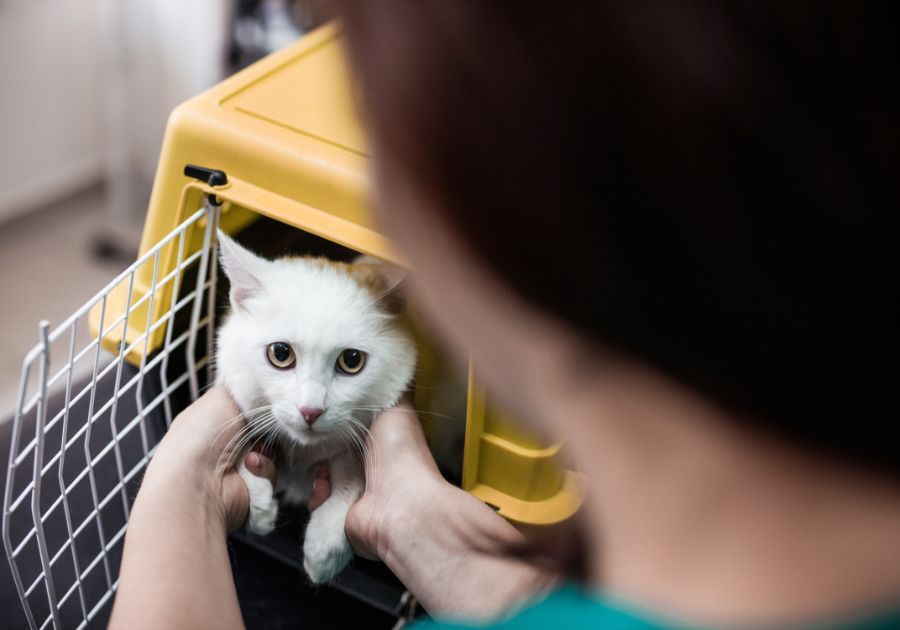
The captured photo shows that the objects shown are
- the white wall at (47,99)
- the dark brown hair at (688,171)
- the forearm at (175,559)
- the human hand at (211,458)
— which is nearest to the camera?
the dark brown hair at (688,171)

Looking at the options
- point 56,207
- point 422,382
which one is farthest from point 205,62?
point 422,382

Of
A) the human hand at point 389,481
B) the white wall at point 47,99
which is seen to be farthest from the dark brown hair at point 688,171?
the white wall at point 47,99

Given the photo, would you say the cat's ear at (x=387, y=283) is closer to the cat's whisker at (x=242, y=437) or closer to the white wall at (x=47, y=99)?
the cat's whisker at (x=242, y=437)

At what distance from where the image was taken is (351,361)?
82 centimetres

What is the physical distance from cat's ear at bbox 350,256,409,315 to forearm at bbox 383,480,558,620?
0.19 m

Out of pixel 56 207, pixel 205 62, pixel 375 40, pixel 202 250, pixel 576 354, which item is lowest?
pixel 56 207

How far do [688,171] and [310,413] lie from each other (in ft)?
1.75

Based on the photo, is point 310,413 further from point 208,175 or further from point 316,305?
point 208,175

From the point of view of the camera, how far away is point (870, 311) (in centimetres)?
33

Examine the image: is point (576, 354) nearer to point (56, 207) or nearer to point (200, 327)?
point (200, 327)

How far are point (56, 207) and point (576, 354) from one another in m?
2.42

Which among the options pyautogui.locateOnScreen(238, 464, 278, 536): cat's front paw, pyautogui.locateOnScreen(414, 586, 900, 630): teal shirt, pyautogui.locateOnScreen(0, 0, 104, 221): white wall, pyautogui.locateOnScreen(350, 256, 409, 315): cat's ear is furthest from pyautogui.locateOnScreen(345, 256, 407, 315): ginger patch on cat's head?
pyautogui.locateOnScreen(0, 0, 104, 221): white wall

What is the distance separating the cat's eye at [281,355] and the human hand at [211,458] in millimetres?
61

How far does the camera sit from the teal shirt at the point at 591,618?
1.18 ft
